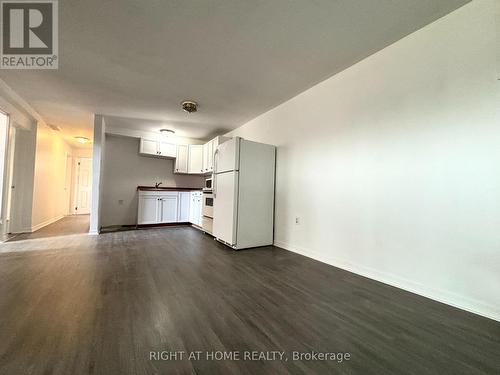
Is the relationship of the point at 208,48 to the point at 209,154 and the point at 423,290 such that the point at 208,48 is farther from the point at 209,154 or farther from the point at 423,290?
the point at 423,290

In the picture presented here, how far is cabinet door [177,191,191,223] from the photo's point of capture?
214 inches

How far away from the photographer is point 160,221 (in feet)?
16.9

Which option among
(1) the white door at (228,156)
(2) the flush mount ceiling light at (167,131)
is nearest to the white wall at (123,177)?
(2) the flush mount ceiling light at (167,131)

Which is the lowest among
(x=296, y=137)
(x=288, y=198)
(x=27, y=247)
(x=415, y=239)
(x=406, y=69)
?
(x=27, y=247)

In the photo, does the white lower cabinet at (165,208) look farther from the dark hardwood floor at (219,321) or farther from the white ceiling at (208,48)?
the dark hardwood floor at (219,321)

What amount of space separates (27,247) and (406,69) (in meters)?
5.38

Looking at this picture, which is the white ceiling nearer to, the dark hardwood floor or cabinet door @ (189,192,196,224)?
cabinet door @ (189,192,196,224)

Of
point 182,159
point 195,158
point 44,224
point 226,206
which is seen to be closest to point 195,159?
point 195,158

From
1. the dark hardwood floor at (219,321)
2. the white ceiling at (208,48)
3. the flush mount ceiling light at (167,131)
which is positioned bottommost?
the dark hardwood floor at (219,321)

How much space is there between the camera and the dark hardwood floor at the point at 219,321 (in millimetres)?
1053

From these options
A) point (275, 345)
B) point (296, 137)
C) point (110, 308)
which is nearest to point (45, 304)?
point (110, 308)

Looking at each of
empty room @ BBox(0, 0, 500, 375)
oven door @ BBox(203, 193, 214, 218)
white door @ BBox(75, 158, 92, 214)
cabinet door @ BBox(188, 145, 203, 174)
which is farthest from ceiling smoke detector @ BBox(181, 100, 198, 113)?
white door @ BBox(75, 158, 92, 214)

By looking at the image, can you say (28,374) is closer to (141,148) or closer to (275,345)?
(275,345)

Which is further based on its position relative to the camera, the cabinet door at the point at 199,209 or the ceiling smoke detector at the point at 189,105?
the cabinet door at the point at 199,209
